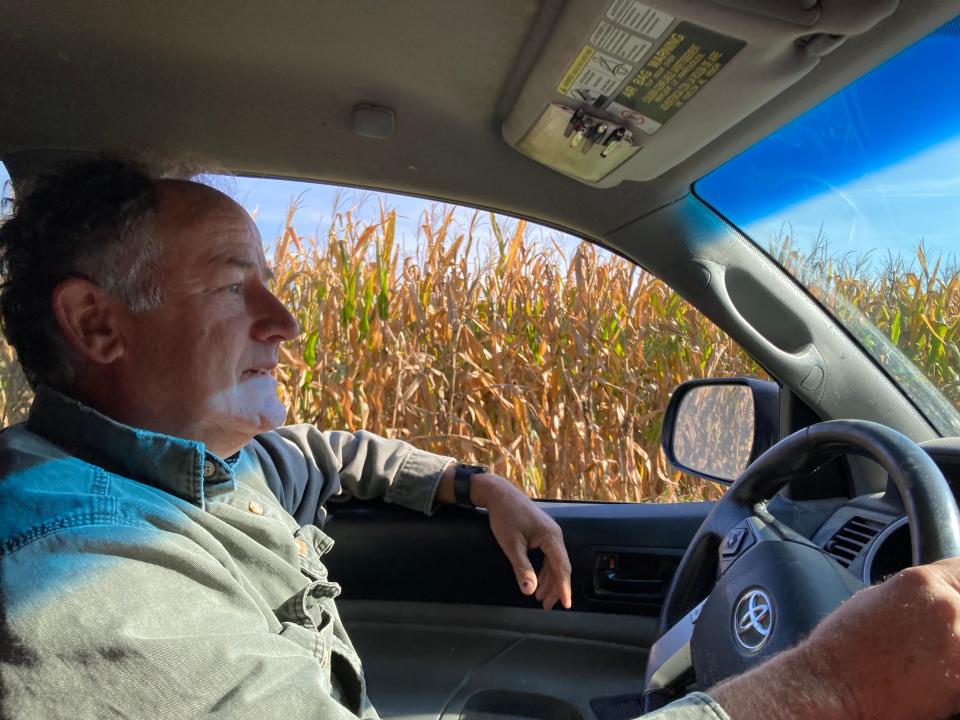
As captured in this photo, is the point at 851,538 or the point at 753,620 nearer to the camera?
the point at 753,620

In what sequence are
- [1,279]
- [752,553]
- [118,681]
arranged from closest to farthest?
[118,681] → [752,553] → [1,279]

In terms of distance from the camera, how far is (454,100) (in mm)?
1787

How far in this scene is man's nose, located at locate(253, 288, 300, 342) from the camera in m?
1.74

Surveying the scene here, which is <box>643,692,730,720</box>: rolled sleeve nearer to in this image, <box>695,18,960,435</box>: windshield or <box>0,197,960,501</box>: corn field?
<box>695,18,960,435</box>: windshield

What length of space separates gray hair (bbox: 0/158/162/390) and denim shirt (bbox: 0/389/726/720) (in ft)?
0.81

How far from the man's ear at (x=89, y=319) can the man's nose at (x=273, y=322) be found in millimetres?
280

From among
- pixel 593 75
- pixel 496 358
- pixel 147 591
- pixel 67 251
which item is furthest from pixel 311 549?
pixel 496 358

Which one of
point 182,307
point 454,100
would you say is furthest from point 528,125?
point 182,307

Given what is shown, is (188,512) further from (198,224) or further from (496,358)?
(496,358)

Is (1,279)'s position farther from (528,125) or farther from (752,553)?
(752,553)

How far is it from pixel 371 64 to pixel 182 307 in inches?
24.7

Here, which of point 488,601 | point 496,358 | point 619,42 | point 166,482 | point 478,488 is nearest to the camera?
point 166,482

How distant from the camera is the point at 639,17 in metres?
1.31

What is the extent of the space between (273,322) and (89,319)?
1.19 feet
